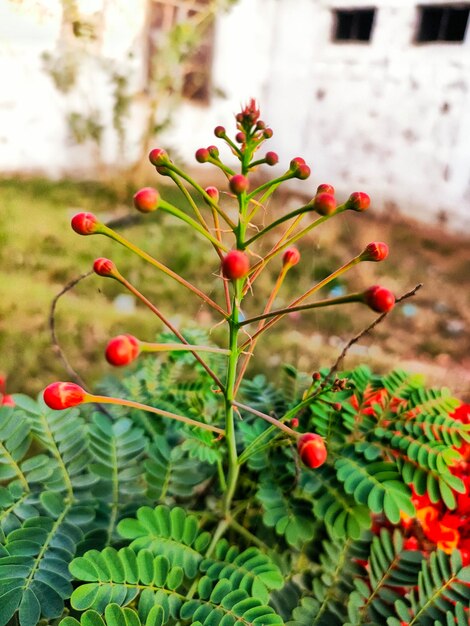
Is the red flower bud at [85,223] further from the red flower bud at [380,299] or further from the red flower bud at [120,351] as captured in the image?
the red flower bud at [380,299]

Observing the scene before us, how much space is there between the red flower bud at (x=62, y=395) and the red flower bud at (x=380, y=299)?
25cm

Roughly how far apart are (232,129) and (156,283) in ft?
6.06

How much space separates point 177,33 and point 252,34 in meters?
0.82

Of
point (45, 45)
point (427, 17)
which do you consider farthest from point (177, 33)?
point (427, 17)

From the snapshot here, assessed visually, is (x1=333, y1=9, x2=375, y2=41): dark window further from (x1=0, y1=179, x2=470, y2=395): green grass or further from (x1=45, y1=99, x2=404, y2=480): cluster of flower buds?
(x1=45, y1=99, x2=404, y2=480): cluster of flower buds

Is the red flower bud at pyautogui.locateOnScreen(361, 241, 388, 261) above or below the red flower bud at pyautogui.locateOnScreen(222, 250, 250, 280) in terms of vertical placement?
below

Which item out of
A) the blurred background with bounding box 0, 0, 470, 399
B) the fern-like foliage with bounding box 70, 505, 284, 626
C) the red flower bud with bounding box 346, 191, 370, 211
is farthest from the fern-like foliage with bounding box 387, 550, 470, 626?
the blurred background with bounding box 0, 0, 470, 399

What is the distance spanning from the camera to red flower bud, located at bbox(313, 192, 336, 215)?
46cm

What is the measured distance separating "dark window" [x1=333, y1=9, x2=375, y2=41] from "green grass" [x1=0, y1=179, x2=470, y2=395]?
1195 mm

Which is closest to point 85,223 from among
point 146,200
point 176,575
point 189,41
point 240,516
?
point 146,200

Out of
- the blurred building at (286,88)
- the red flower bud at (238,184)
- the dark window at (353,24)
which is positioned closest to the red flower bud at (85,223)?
the red flower bud at (238,184)

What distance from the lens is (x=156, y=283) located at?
9.04 ft

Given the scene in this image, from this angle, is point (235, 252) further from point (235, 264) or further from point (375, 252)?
point (375, 252)

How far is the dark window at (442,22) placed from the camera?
3.25 metres
